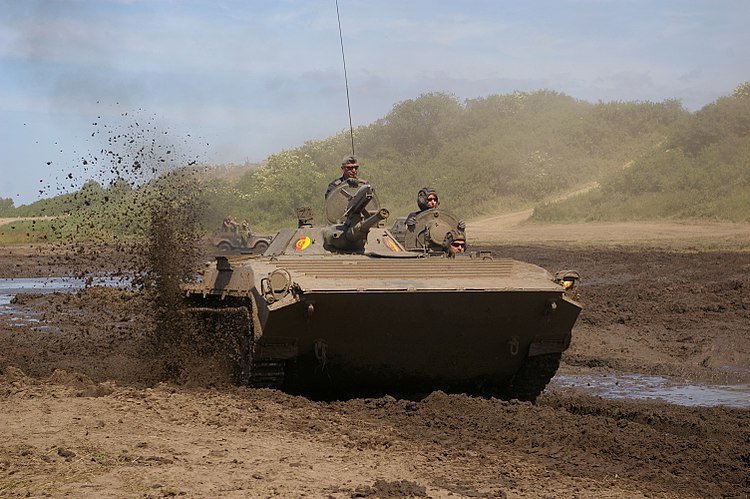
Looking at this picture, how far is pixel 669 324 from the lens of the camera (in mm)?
15773

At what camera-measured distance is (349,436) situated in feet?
25.7

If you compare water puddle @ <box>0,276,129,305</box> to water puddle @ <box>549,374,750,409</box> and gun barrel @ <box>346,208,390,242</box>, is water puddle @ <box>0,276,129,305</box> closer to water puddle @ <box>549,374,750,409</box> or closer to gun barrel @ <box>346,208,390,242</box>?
gun barrel @ <box>346,208,390,242</box>

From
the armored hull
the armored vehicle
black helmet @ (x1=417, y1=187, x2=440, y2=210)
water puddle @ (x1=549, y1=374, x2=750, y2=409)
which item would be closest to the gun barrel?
the armored hull

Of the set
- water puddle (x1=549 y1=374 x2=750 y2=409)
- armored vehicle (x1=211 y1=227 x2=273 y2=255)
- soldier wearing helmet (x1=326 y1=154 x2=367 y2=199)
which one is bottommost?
water puddle (x1=549 y1=374 x2=750 y2=409)

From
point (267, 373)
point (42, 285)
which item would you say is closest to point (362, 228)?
point (267, 373)

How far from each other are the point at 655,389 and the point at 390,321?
10.6 feet

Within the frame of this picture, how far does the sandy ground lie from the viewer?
6438 millimetres

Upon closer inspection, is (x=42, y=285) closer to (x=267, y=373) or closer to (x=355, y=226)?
(x=355, y=226)

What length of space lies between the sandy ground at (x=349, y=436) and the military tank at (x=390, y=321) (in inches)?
Result: 13.7

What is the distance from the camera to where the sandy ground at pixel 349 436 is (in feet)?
21.1

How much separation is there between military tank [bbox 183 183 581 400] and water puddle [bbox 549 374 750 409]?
1235 millimetres

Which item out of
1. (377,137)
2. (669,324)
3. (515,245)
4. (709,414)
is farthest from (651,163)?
(709,414)

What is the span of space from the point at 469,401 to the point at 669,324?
734cm

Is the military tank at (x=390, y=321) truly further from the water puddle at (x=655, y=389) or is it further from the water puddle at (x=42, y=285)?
the water puddle at (x=42, y=285)
